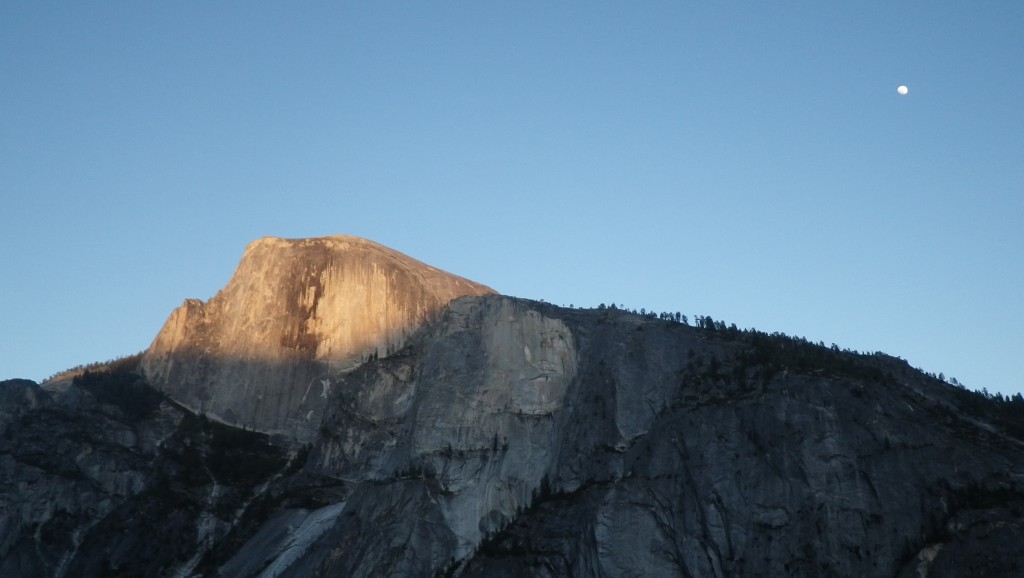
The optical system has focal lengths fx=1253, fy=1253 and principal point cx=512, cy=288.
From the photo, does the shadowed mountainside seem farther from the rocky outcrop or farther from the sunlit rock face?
the sunlit rock face

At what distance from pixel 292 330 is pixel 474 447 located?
40.8 meters

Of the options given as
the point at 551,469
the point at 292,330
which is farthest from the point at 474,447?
the point at 292,330

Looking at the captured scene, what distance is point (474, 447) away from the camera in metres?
133

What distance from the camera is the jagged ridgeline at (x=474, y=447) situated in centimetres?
11138

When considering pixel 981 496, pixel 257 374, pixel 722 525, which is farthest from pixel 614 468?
pixel 257 374

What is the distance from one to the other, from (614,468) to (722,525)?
1379 cm

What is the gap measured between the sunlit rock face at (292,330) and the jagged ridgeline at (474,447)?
0.29m

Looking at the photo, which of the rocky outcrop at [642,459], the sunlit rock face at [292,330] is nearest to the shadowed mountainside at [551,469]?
the rocky outcrop at [642,459]

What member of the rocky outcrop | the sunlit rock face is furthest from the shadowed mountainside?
the sunlit rock face

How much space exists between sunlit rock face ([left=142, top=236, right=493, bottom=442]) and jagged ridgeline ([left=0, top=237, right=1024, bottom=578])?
11.3 inches

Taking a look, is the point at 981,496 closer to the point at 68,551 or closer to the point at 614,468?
the point at 614,468

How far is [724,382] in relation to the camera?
129 m

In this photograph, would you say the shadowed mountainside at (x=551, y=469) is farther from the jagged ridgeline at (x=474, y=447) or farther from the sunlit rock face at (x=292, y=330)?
the sunlit rock face at (x=292, y=330)

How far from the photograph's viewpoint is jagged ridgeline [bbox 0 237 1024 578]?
11138cm
